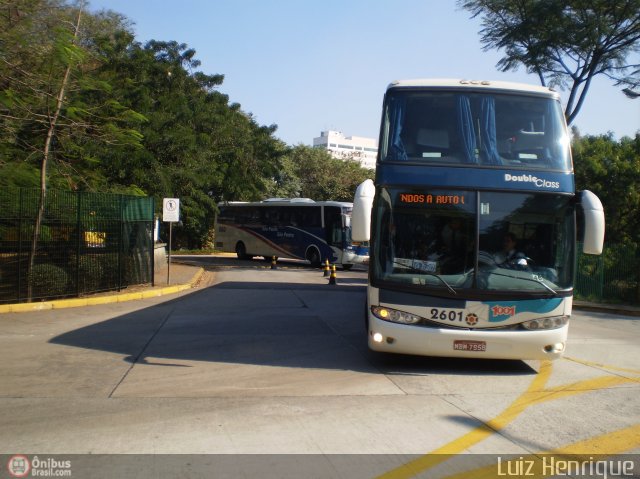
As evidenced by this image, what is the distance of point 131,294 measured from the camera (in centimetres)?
1686

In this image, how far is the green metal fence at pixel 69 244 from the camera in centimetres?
1400

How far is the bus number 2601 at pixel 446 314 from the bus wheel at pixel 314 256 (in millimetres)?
24688

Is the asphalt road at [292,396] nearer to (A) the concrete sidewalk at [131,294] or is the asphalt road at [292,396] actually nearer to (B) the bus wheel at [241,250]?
(A) the concrete sidewalk at [131,294]

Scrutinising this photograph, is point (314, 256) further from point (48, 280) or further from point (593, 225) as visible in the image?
point (593, 225)

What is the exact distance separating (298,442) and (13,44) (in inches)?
493

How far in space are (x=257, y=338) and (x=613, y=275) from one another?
14.5 meters

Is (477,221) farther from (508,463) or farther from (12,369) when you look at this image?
(12,369)

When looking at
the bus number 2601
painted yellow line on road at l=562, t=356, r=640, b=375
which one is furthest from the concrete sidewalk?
painted yellow line on road at l=562, t=356, r=640, b=375

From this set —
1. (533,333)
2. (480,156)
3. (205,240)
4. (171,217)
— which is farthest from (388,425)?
(205,240)

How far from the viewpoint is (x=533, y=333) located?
27.3 ft

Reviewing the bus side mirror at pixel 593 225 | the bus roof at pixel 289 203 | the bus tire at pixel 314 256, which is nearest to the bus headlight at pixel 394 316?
the bus side mirror at pixel 593 225

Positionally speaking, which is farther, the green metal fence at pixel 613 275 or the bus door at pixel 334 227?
the bus door at pixel 334 227

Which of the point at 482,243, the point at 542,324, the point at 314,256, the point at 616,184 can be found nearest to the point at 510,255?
the point at 482,243

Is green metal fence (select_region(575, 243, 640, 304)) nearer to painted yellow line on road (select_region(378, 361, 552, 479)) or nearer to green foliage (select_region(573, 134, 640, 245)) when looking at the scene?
green foliage (select_region(573, 134, 640, 245))
